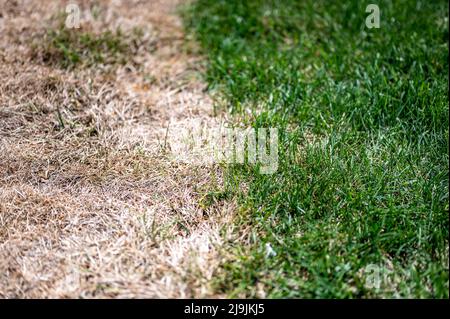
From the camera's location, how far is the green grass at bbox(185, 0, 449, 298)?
2.22 meters

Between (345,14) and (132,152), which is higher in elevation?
(345,14)

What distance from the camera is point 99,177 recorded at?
269 centimetres

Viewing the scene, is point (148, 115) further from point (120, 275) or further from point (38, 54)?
point (120, 275)

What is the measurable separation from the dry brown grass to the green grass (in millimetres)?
209

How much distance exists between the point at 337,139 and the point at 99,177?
131 centimetres

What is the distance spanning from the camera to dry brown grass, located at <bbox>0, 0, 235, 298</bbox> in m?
2.23

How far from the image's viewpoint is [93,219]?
97.7 inches

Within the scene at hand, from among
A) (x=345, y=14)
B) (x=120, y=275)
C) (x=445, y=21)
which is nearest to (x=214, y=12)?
(x=345, y=14)

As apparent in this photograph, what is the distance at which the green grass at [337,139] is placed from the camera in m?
2.22

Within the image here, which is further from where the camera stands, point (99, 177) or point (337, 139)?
point (337, 139)

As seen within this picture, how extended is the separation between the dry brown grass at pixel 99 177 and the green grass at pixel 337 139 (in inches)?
8.2

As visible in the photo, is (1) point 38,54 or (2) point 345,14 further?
(2) point 345,14

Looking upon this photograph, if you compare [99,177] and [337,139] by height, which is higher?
[337,139]

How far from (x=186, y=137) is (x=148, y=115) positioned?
1.29 ft
